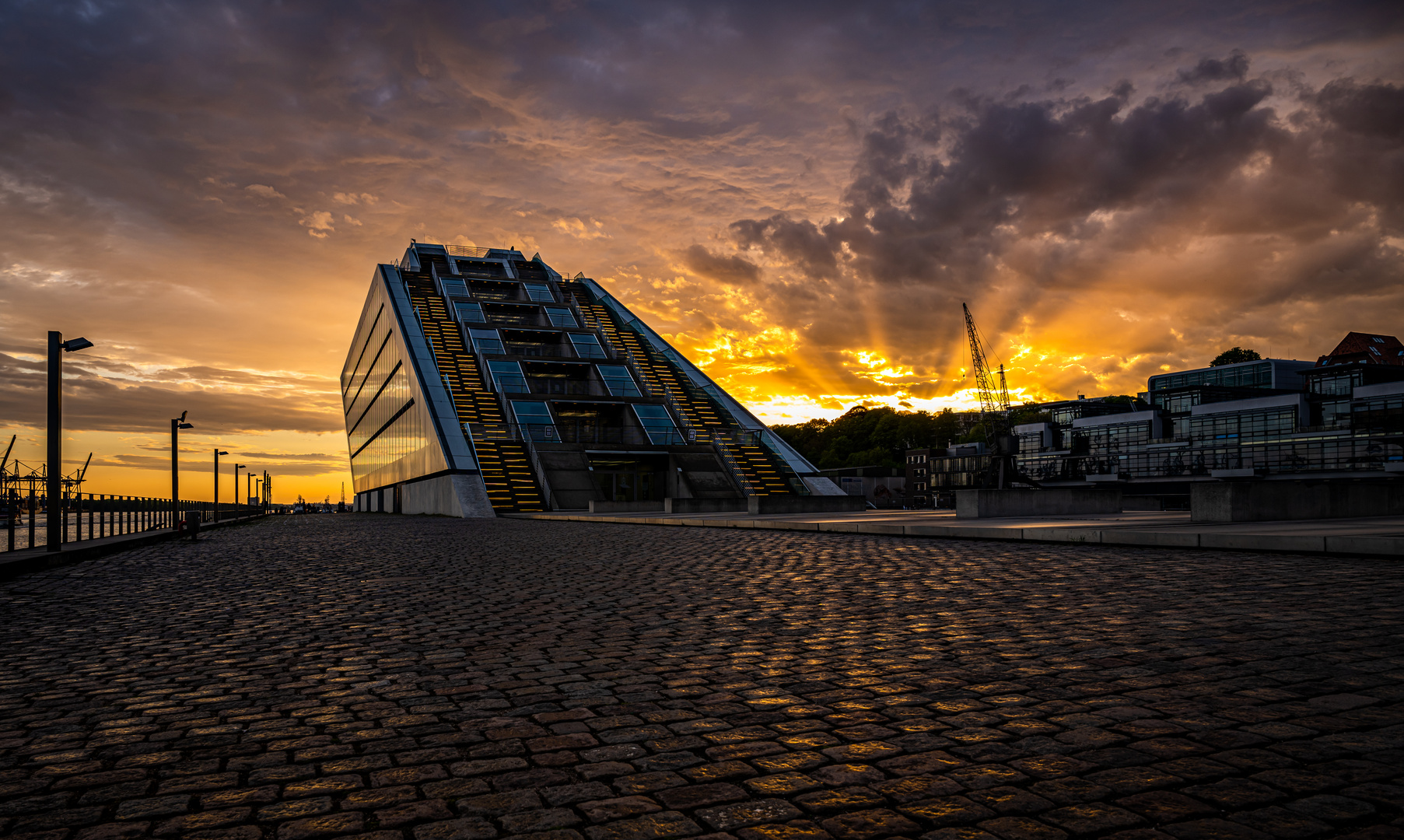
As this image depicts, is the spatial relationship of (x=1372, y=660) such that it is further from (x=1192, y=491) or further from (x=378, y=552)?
(x=378, y=552)

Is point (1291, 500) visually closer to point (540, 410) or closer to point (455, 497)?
point (455, 497)

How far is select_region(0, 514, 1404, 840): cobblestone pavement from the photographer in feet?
10.3

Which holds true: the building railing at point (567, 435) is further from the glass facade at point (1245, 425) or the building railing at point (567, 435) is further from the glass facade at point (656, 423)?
the glass facade at point (1245, 425)

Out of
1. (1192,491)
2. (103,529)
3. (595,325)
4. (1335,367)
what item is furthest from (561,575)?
(1335,367)

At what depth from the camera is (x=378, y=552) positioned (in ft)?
57.4

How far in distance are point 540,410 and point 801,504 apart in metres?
20.2

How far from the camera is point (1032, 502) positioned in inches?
906

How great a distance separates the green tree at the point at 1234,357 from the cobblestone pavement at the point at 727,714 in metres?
121

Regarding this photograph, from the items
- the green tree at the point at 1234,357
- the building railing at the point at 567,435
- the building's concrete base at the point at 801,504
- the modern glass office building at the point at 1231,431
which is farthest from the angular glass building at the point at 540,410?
the green tree at the point at 1234,357

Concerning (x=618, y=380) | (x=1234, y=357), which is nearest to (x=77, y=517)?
(x=618, y=380)

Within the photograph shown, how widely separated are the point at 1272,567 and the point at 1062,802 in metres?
8.66

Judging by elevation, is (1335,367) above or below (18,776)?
above

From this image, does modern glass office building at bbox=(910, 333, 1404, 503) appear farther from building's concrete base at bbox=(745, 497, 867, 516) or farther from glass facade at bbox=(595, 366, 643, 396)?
glass facade at bbox=(595, 366, 643, 396)

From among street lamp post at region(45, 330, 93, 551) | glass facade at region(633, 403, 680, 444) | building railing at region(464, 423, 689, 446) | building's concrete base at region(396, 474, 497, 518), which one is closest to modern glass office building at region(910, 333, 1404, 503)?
glass facade at region(633, 403, 680, 444)
